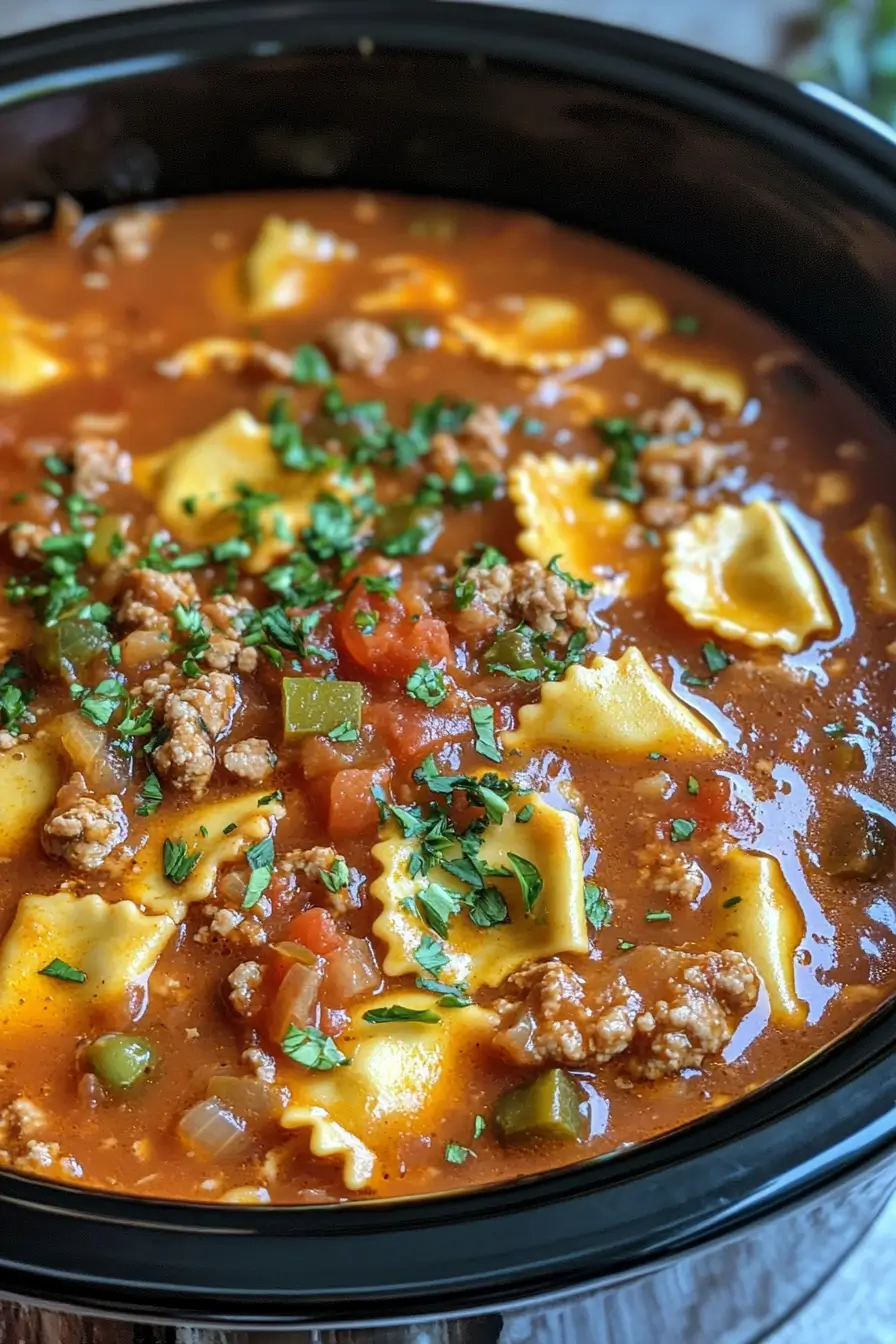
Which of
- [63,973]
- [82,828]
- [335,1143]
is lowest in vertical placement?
[63,973]

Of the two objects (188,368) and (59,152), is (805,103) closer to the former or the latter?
(188,368)

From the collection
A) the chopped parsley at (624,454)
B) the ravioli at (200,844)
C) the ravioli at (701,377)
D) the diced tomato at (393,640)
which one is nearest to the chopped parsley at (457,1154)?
the ravioli at (200,844)

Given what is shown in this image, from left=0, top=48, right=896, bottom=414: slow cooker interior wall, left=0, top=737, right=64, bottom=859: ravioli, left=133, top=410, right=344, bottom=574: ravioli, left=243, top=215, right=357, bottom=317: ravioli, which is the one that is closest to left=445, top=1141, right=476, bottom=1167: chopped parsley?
left=0, top=737, right=64, bottom=859: ravioli

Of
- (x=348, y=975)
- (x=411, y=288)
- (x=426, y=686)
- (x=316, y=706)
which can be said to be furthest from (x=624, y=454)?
(x=348, y=975)

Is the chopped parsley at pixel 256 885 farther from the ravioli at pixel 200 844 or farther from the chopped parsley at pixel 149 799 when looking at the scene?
the chopped parsley at pixel 149 799

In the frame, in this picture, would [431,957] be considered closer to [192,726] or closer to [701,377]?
[192,726]

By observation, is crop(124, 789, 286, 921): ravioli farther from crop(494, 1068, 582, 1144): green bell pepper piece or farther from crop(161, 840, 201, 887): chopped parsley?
crop(494, 1068, 582, 1144): green bell pepper piece

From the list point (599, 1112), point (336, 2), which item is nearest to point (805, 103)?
point (336, 2)
